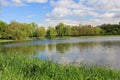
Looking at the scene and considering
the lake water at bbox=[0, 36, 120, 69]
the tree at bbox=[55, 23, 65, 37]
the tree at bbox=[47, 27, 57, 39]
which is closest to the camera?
the lake water at bbox=[0, 36, 120, 69]

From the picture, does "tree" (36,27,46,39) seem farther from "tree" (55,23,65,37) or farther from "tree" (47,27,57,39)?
"tree" (55,23,65,37)

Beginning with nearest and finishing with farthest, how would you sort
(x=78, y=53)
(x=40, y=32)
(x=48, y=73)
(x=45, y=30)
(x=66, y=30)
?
(x=48, y=73), (x=78, y=53), (x=40, y=32), (x=45, y=30), (x=66, y=30)

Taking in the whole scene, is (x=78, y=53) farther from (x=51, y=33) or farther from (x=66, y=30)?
(x=66, y=30)

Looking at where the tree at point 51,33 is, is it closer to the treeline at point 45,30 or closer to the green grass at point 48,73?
the treeline at point 45,30

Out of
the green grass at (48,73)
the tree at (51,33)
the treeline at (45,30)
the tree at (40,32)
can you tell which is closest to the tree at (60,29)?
the treeline at (45,30)

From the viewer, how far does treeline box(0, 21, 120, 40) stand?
8553 centimetres

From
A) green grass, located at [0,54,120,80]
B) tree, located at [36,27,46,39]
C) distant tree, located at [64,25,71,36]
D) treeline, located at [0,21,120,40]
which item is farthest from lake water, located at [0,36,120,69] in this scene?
distant tree, located at [64,25,71,36]

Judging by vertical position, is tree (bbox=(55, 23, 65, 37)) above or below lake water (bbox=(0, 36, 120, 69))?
above

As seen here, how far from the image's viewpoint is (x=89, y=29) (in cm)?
13925

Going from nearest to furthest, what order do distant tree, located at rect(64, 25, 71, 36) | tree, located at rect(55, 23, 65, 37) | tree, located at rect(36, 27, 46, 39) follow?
tree, located at rect(36, 27, 46, 39) → tree, located at rect(55, 23, 65, 37) → distant tree, located at rect(64, 25, 71, 36)

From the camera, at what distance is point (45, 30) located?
11056cm

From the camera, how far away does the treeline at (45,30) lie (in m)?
85.5

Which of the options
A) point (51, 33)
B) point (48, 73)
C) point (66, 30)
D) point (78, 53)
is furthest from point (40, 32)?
point (48, 73)

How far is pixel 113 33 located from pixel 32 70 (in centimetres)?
12856
